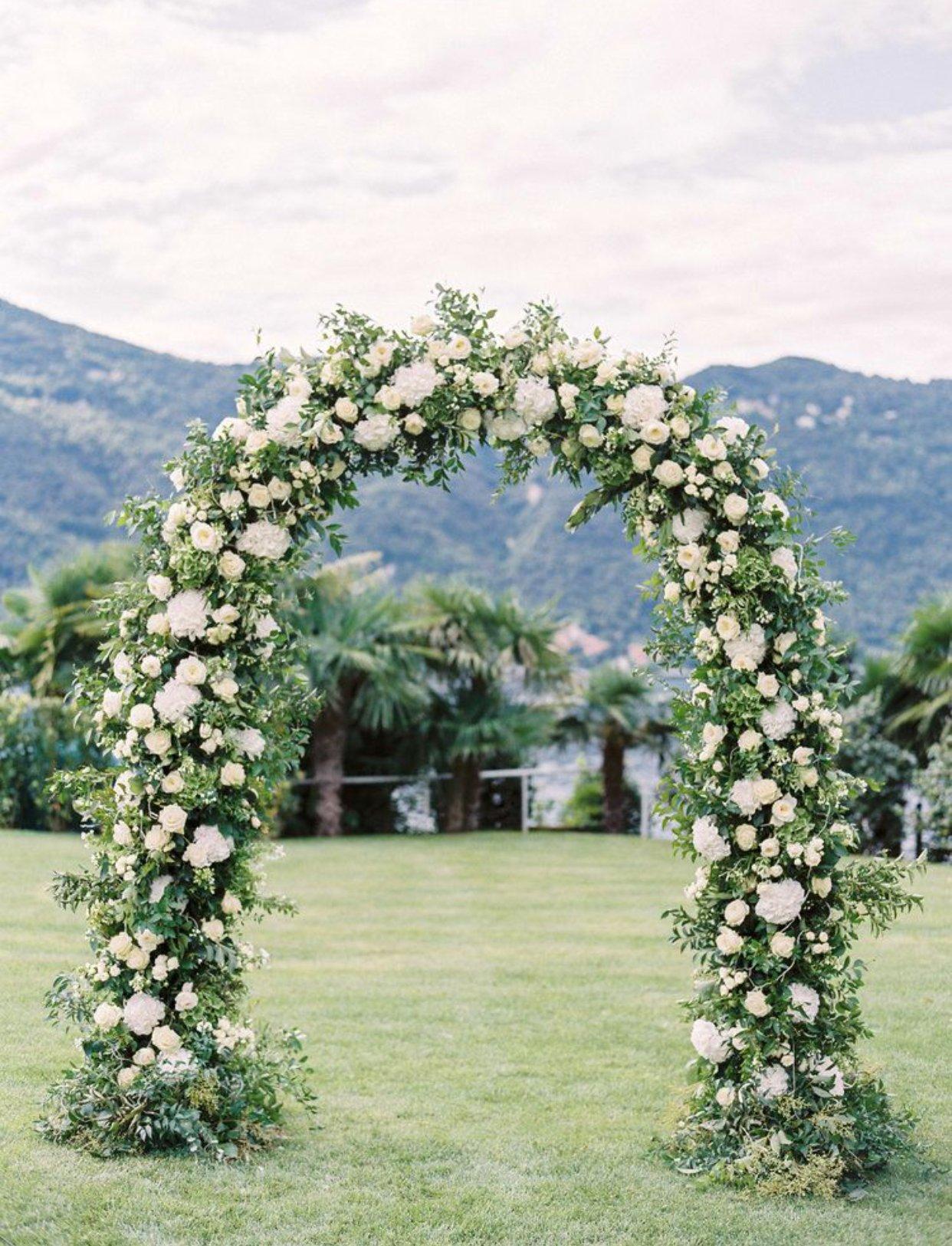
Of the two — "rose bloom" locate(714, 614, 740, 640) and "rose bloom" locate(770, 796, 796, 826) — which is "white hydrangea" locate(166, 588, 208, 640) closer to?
"rose bloom" locate(714, 614, 740, 640)

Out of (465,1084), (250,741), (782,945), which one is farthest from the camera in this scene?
(465,1084)

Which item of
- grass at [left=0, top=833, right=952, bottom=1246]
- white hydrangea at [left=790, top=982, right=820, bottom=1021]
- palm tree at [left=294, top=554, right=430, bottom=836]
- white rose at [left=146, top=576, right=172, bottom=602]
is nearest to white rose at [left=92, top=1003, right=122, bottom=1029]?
grass at [left=0, top=833, right=952, bottom=1246]

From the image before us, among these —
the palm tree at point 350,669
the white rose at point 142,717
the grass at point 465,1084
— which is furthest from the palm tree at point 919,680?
the white rose at point 142,717

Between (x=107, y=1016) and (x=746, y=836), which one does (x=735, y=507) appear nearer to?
(x=746, y=836)

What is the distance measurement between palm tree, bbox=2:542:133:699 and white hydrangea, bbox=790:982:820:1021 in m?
9.61

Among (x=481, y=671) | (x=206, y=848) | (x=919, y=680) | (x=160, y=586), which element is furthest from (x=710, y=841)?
(x=481, y=671)

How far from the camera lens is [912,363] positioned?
4228 centimetres

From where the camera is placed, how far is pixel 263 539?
468 cm

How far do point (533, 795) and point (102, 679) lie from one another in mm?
10224

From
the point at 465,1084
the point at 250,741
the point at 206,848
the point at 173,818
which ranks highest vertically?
the point at 250,741

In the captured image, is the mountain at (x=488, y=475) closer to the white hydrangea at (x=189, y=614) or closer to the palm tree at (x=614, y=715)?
the palm tree at (x=614, y=715)

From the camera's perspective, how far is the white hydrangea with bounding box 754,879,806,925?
4547 millimetres

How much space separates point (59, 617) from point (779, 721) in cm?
1013

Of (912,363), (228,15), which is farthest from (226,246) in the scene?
(912,363)
